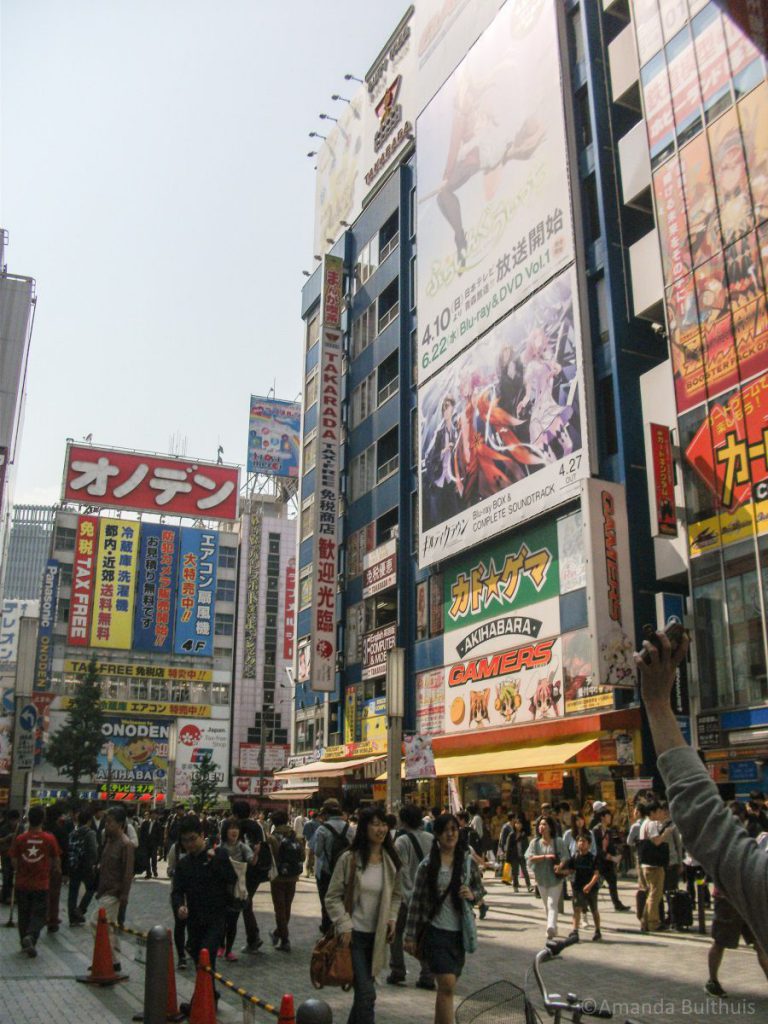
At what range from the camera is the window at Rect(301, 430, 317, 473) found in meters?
47.2

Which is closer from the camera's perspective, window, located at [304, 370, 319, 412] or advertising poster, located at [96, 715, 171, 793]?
window, located at [304, 370, 319, 412]

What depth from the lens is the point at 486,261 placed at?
3138cm

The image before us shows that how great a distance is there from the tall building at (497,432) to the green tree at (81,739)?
49.4ft

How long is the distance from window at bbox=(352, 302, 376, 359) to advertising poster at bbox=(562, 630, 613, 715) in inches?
844

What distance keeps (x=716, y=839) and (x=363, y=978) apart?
5354mm

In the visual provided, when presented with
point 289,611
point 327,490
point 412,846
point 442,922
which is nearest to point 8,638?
point 289,611

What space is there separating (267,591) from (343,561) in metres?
36.5

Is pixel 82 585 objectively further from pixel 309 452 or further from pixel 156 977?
pixel 156 977

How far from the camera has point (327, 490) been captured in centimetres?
4025

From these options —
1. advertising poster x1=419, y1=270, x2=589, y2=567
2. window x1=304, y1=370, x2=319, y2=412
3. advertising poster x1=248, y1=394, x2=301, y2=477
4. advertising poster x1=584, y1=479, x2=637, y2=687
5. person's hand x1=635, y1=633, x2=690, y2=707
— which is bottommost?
person's hand x1=635, y1=633, x2=690, y2=707

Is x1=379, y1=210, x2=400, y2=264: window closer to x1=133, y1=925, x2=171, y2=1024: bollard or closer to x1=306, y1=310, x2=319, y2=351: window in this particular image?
x1=306, y1=310, x2=319, y2=351: window

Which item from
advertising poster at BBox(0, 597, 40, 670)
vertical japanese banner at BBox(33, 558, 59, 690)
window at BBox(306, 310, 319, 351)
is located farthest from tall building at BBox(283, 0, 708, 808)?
advertising poster at BBox(0, 597, 40, 670)

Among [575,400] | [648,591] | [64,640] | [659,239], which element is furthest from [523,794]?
[64,640]

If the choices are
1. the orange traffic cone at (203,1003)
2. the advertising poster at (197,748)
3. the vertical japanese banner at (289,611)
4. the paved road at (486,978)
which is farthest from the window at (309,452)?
the orange traffic cone at (203,1003)
